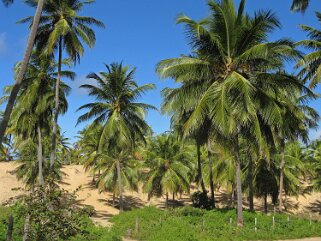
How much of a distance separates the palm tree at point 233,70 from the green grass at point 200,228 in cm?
149

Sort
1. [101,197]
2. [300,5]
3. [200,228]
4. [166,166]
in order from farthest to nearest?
[101,197] < [166,166] < [200,228] < [300,5]

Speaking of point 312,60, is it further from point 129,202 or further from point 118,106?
point 129,202

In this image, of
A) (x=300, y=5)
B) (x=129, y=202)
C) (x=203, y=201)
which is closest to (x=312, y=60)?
(x=300, y=5)

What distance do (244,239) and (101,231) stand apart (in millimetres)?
7564

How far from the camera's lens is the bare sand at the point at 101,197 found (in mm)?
46938

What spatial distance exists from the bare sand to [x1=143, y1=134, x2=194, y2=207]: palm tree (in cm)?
717

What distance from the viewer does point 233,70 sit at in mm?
21656

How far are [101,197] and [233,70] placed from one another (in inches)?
1323

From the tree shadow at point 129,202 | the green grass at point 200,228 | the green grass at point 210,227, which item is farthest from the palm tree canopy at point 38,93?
the tree shadow at point 129,202

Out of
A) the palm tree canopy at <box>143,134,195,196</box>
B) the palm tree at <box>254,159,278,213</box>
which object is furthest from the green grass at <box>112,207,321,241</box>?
the palm tree canopy at <box>143,134,195,196</box>

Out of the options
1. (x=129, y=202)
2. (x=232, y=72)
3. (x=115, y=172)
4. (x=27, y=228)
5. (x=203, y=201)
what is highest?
(x=232, y=72)

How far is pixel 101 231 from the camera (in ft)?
68.9

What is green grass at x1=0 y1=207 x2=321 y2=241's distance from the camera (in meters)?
20.3

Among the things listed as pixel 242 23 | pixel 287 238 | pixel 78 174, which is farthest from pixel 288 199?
pixel 242 23
